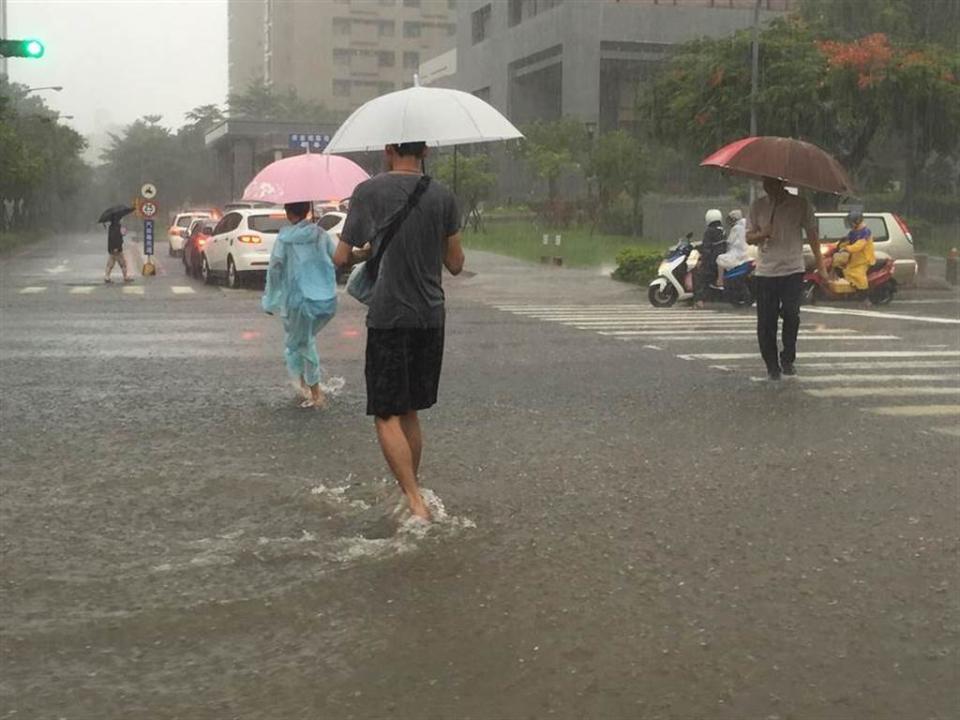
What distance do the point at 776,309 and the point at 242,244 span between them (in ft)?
52.6

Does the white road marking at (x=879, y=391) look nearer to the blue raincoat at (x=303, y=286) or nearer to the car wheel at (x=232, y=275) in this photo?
the blue raincoat at (x=303, y=286)

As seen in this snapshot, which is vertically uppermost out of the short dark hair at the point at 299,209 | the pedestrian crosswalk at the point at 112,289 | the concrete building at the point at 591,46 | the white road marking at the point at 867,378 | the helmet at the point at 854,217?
the concrete building at the point at 591,46

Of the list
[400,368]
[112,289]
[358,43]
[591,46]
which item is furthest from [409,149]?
[358,43]

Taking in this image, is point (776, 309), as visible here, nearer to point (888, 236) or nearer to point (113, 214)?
point (888, 236)

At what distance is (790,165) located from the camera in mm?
10312

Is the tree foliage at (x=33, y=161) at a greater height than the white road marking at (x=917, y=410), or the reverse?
the tree foliage at (x=33, y=161)

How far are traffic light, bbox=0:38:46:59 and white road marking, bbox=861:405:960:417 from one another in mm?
16727

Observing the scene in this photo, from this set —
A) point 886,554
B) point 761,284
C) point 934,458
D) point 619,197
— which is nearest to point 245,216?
point 761,284

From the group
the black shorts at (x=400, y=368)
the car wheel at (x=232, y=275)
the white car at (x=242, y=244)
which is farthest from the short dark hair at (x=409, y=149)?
the car wheel at (x=232, y=275)

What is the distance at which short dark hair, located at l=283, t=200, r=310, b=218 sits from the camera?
912 centimetres

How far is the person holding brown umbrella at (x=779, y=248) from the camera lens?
1044 cm

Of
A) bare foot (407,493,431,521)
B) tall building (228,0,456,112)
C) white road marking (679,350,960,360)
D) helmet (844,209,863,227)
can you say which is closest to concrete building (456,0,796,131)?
helmet (844,209,863,227)

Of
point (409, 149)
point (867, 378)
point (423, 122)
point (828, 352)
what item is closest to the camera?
point (409, 149)

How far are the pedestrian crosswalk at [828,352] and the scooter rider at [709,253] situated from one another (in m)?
0.59
